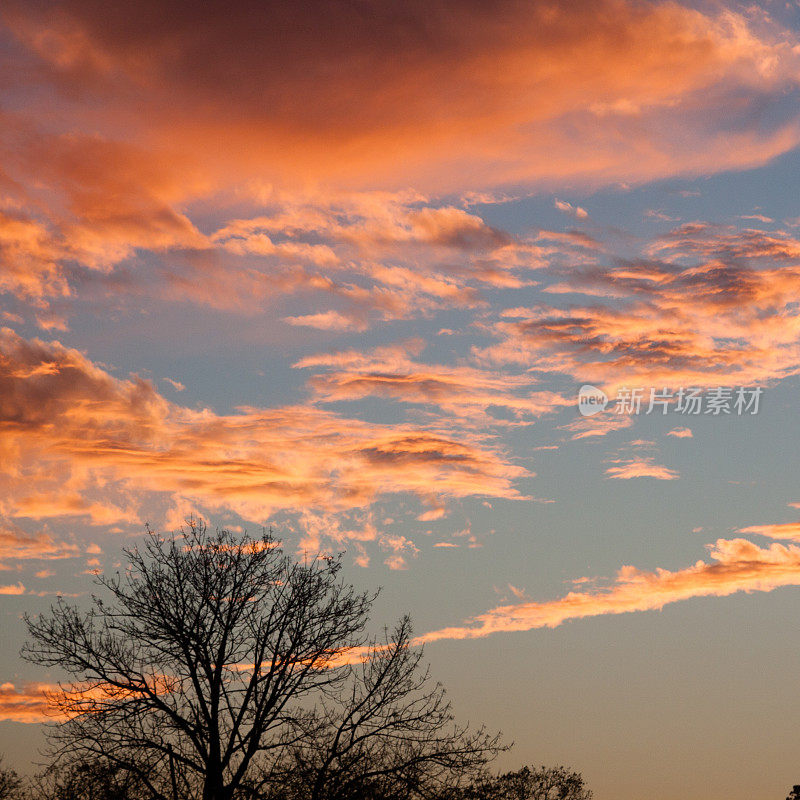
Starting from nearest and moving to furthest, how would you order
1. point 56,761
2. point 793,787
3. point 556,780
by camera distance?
1. point 56,761
2. point 556,780
3. point 793,787

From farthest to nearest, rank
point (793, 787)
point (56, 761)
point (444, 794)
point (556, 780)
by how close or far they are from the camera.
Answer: point (793, 787), point (556, 780), point (444, 794), point (56, 761)

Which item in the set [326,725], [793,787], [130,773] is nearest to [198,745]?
[130,773]

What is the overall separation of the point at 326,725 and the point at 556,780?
5090 cm

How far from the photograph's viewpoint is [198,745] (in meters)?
23.6

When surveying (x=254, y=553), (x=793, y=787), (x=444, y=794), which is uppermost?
(x=254, y=553)

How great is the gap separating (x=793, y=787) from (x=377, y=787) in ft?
282

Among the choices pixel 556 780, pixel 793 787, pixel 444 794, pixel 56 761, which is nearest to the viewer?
pixel 56 761

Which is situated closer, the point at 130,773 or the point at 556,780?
the point at 130,773

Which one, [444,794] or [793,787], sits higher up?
[444,794]

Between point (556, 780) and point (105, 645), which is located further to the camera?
point (556, 780)

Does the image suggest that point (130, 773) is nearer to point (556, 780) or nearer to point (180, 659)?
point (180, 659)

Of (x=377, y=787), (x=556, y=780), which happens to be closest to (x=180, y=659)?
(x=377, y=787)

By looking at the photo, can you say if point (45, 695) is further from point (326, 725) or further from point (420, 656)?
point (420, 656)

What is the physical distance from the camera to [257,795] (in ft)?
76.8
